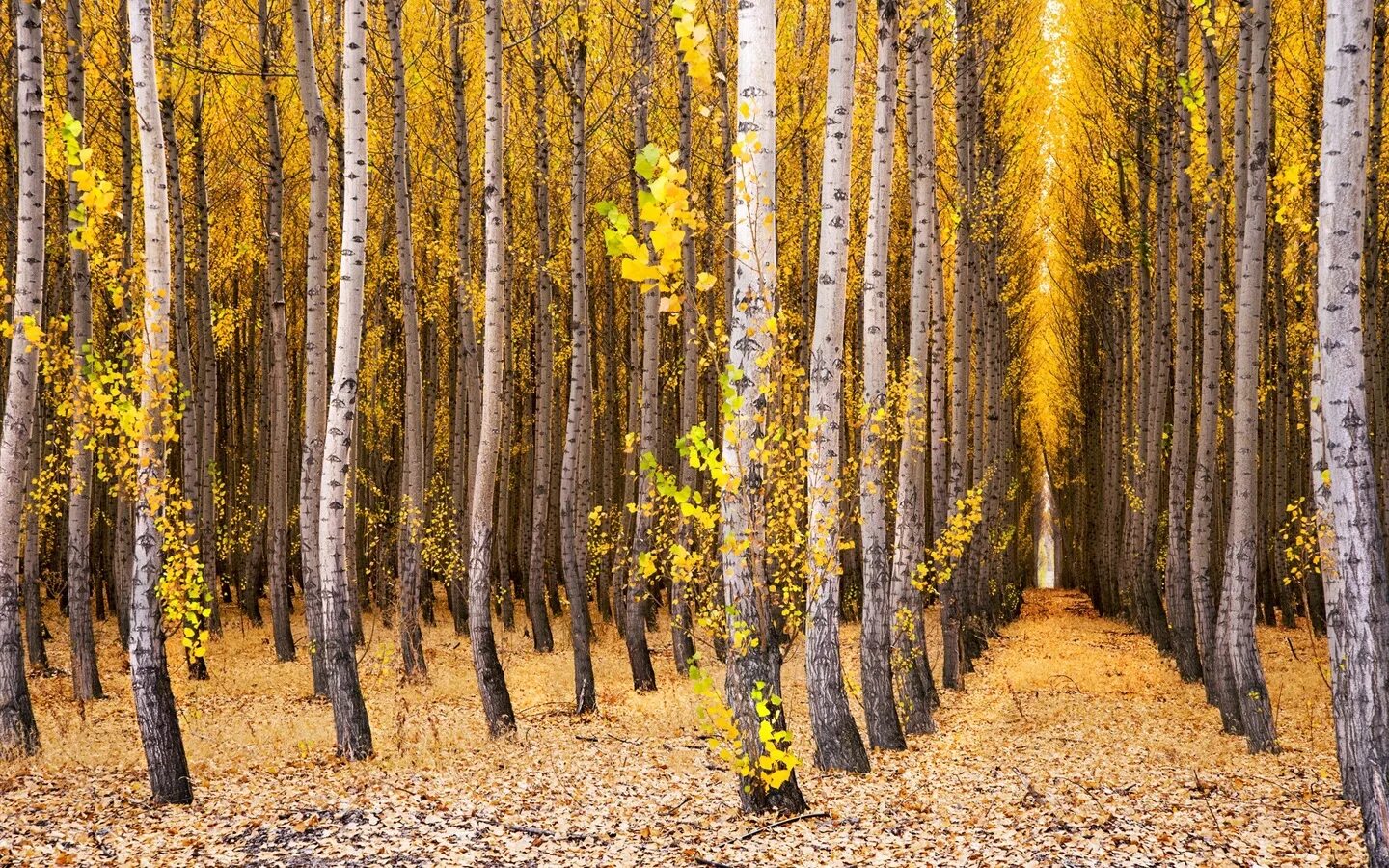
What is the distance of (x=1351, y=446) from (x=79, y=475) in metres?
9.89

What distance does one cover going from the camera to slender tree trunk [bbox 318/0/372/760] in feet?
23.9

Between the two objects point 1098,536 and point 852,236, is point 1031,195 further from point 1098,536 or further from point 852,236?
point 1098,536

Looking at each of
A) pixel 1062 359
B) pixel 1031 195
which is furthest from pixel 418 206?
pixel 1062 359

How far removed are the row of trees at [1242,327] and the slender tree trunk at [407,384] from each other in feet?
23.0

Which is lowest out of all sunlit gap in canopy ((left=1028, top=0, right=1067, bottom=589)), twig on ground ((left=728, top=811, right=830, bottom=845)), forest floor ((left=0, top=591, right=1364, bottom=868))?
forest floor ((left=0, top=591, right=1364, bottom=868))

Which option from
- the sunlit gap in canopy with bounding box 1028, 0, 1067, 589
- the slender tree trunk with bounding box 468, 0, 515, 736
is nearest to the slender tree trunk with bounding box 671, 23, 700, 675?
the slender tree trunk with bounding box 468, 0, 515, 736

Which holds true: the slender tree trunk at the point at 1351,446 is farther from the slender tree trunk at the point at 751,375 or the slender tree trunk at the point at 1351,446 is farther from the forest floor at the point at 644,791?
the slender tree trunk at the point at 751,375

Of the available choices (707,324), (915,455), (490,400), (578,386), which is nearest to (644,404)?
(578,386)

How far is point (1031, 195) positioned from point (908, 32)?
9792mm

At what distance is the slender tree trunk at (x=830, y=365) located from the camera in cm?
624

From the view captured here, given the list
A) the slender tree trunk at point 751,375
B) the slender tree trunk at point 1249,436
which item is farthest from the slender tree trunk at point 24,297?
the slender tree trunk at point 1249,436

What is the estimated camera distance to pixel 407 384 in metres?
11.1

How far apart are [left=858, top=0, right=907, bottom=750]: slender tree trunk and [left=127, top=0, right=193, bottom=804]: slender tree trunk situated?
481 centimetres

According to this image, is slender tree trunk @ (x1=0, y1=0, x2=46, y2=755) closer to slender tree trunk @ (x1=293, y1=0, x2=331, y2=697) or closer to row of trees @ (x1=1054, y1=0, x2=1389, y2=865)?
slender tree trunk @ (x1=293, y1=0, x2=331, y2=697)
